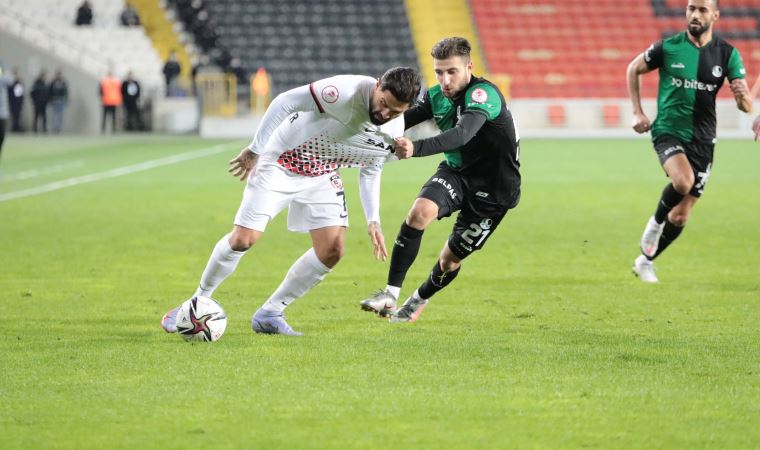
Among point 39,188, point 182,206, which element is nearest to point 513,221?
point 182,206

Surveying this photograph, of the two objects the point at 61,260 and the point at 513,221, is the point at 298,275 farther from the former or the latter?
A: the point at 513,221

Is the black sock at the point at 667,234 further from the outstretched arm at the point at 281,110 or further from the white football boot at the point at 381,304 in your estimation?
the outstretched arm at the point at 281,110

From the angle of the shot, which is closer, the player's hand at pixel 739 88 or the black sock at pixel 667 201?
the player's hand at pixel 739 88

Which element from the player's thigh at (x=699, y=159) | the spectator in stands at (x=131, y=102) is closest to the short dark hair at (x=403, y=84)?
the player's thigh at (x=699, y=159)

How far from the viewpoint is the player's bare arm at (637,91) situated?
31.2 feet

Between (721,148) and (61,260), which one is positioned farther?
(721,148)

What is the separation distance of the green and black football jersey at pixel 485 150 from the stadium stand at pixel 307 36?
29810mm

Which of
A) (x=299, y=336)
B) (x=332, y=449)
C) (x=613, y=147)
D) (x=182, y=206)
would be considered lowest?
(x=613, y=147)

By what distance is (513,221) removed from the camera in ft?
48.0

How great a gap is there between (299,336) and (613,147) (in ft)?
76.7

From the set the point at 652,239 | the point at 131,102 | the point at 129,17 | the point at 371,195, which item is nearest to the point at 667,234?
the point at 652,239

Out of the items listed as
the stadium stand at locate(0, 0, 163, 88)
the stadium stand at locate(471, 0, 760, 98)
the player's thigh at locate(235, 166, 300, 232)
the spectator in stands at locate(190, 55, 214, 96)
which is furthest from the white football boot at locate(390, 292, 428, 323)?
the stadium stand at locate(471, 0, 760, 98)

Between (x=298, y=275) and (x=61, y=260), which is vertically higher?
(x=298, y=275)

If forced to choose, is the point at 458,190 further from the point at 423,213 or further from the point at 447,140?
the point at 447,140
